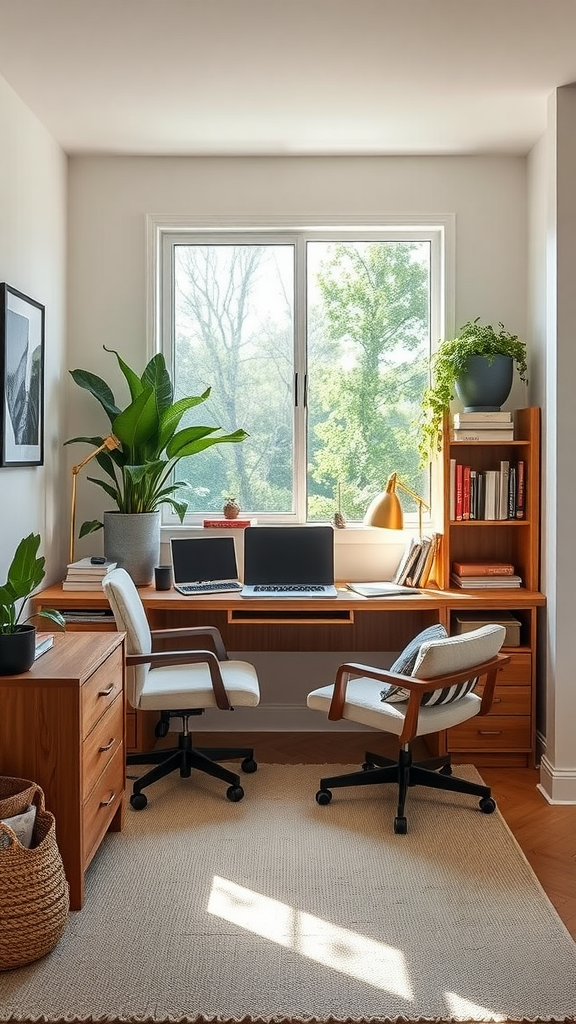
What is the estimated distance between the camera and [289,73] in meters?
3.40

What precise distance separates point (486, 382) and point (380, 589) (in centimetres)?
108

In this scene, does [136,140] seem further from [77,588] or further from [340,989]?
[340,989]

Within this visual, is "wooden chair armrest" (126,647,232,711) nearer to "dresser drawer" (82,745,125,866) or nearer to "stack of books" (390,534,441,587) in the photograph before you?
"dresser drawer" (82,745,125,866)

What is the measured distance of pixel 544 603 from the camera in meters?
3.86

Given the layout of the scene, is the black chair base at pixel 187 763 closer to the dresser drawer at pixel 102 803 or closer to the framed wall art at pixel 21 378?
the dresser drawer at pixel 102 803

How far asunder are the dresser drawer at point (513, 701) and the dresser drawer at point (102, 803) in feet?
5.57

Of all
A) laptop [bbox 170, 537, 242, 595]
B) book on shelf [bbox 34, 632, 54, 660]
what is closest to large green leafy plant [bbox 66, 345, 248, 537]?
laptop [bbox 170, 537, 242, 595]

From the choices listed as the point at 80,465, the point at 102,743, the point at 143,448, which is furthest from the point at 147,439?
the point at 102,743

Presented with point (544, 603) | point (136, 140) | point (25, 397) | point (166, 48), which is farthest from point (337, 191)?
point (544, 603)

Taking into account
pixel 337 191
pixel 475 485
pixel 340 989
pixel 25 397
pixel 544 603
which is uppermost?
pixel 337 191

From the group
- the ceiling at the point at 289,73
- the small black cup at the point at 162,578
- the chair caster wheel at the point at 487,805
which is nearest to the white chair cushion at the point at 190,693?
the small black cup at the point at 162,578

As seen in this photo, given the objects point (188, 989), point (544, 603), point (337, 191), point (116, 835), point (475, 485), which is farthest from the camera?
point (337, 191)

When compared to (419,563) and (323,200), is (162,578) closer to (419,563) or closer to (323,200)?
(419,563)

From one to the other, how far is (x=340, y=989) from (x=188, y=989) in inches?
15.6
